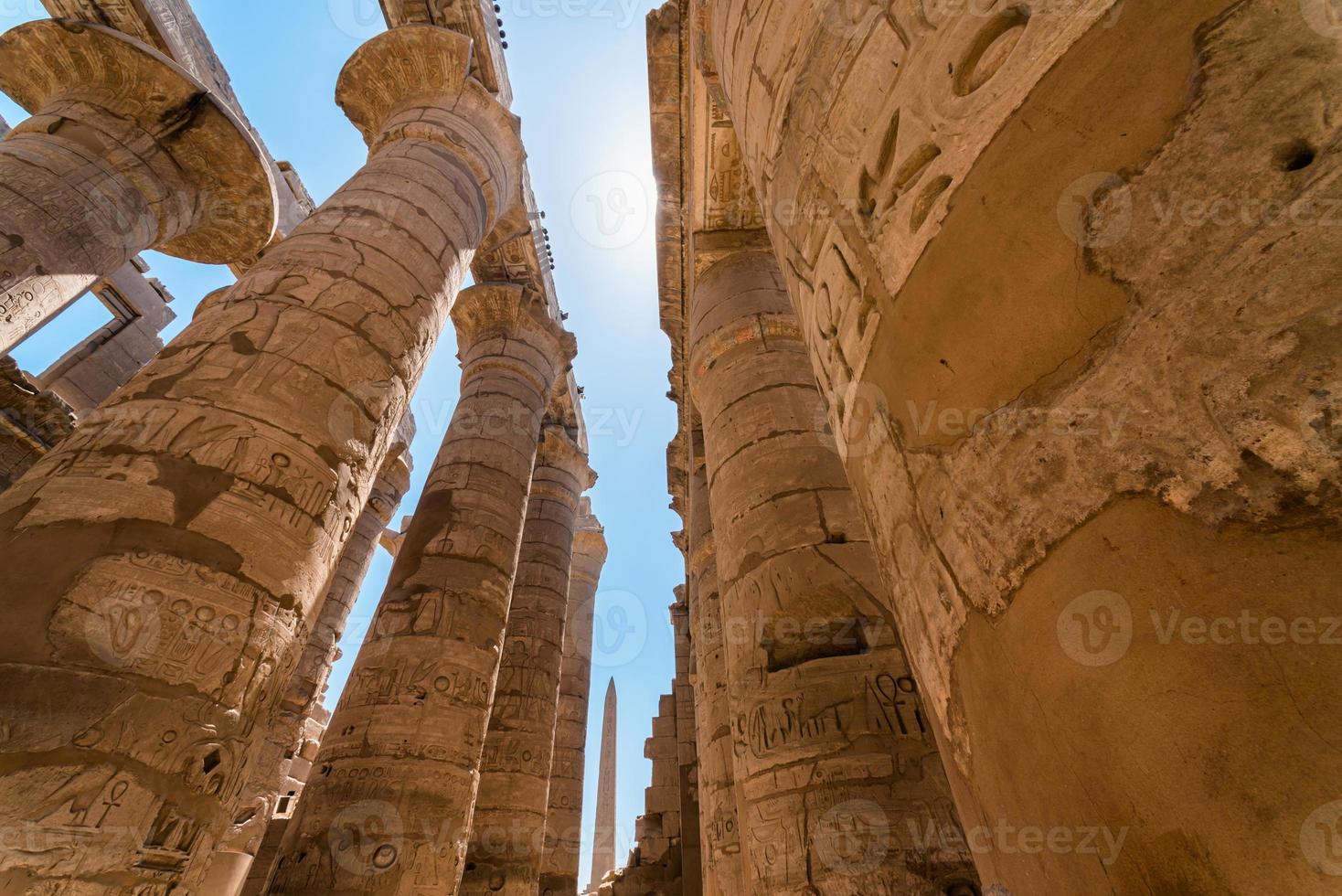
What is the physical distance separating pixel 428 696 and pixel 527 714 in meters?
2.79

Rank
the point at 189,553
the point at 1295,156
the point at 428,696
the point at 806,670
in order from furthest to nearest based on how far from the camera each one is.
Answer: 1. the point at 428,696
2. the point at 806,670
3. the point at 189,553
4. the point at 1295,156

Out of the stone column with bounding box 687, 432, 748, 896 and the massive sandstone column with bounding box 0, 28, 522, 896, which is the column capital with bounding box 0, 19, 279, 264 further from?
the stone column with bounding box 687, 432, 748, 896

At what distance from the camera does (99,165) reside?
5.39m

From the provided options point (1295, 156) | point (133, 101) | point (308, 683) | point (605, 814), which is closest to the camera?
point (1295, 156)

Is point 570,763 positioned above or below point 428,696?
above

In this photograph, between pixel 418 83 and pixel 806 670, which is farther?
pixel 418 83

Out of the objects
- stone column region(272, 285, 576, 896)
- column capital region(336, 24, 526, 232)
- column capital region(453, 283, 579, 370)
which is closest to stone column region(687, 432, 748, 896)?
stone column region(272, 285, 576, 896)

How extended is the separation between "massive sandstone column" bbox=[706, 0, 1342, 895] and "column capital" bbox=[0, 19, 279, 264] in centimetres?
718

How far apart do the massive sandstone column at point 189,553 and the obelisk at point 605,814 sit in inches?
850

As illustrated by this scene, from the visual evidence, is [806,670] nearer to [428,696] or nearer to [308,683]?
[428,696]

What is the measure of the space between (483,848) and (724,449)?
16.8ft

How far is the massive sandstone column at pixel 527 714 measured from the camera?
6.51 metres

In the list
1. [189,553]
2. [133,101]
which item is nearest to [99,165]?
[133,101]

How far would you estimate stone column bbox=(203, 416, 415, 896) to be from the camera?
777 centimetres
